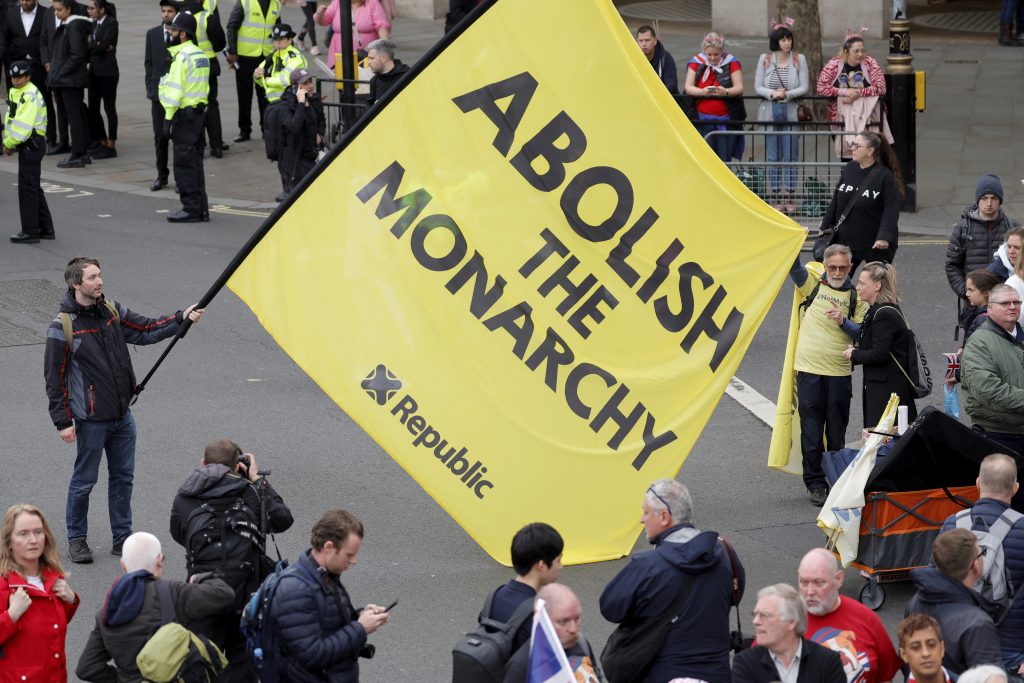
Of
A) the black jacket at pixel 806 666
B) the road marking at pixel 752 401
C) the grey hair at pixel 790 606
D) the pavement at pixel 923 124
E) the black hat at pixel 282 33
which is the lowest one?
the pavement at pixel 923 124

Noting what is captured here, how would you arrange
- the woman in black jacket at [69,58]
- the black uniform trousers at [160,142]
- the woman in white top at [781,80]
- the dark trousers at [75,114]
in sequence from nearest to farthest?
the woman in white top at [781,80]
the black uniform trousers at [160,142]
the woman in black jacket at [69,58]
the dark trousers at [75,114]

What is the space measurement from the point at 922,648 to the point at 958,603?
0.56 m

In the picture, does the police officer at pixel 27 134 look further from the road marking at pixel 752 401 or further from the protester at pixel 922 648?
the protester at pixel 922 648

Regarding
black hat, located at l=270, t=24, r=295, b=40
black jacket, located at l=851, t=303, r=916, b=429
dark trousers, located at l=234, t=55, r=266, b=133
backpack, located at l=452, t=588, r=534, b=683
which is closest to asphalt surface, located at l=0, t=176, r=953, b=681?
black jacket, located at l=851, t=303, r=916, b=429

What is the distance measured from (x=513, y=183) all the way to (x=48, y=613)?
3.14 metres

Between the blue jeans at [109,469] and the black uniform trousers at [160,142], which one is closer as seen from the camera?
the blue jeans at [109,469]

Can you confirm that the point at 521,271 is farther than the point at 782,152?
No

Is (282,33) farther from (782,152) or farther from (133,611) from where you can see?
(133,611)

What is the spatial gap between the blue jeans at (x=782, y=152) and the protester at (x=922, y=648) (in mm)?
10787

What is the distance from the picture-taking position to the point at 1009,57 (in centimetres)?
2592

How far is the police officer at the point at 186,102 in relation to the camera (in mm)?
17011

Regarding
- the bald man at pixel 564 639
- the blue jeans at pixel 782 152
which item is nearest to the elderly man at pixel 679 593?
the bald man at pixel 564 639

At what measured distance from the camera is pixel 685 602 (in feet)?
19.7

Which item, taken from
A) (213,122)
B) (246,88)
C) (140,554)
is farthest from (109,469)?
(246,88)
